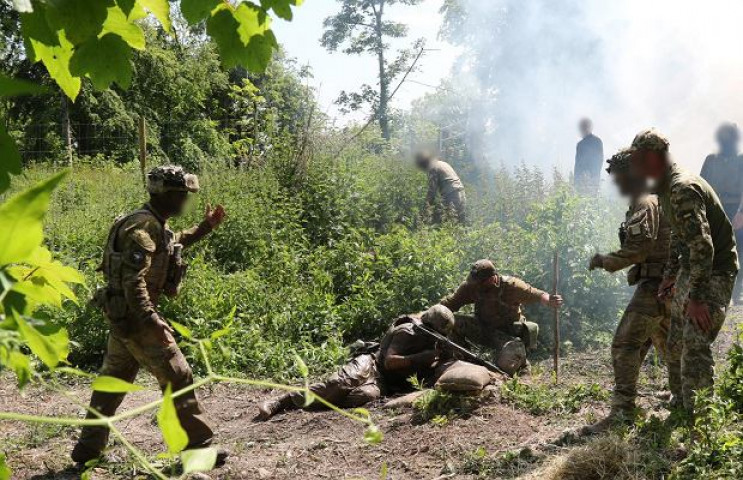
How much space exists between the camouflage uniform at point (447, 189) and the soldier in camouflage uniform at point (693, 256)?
5.51 m

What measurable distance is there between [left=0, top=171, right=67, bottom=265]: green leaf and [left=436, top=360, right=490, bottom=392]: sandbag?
4969 millimetres

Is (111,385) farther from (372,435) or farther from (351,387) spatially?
(351,387)

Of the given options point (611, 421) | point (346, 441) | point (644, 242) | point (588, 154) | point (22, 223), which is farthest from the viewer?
point (588, 154)

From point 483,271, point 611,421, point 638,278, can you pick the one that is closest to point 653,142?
point 638,278

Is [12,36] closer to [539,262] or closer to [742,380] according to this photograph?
[539,262]

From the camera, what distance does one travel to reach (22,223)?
727 millimetres

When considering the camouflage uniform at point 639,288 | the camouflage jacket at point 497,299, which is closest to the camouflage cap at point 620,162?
the camouflage uniform at point 639,288

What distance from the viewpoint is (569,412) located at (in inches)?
211

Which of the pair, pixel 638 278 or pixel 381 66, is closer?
pixel 638 278

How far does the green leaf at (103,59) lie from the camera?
1.66 meters

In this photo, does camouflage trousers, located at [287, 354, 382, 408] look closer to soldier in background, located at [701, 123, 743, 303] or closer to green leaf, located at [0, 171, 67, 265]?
green leaf, located at [0, 171, 67, 265]

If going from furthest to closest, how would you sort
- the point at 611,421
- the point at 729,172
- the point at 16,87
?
the point at 729,172, the point at 611,421, the point at 16,87

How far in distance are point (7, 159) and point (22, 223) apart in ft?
1.64

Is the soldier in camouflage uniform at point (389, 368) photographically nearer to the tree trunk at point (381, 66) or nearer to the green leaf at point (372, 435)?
the green leaf at point (372, 435)
